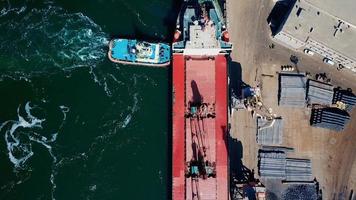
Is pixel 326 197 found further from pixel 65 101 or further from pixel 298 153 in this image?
pixel 65 101

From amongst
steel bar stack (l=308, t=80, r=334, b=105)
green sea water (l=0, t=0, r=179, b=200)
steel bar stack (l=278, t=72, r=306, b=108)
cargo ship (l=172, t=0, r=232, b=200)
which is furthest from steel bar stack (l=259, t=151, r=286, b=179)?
green sea water (l=0, t=0, r=179, b=200)

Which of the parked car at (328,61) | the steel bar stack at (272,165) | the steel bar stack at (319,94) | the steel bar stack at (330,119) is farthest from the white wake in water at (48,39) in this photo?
the parked car at (328,61)

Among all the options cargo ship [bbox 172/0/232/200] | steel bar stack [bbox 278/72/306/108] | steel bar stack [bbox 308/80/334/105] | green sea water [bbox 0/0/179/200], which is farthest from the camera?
steel bar stack [bbox 308/80/334/105]

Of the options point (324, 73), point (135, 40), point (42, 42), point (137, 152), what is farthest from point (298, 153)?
point (42, 42)

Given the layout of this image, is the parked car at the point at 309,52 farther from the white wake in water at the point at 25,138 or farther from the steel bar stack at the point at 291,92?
the white wake in water at the point at 25,138

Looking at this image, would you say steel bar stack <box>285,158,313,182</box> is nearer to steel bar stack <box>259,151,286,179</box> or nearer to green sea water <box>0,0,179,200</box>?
steel bar stack <box>259,151,286,179</box>
